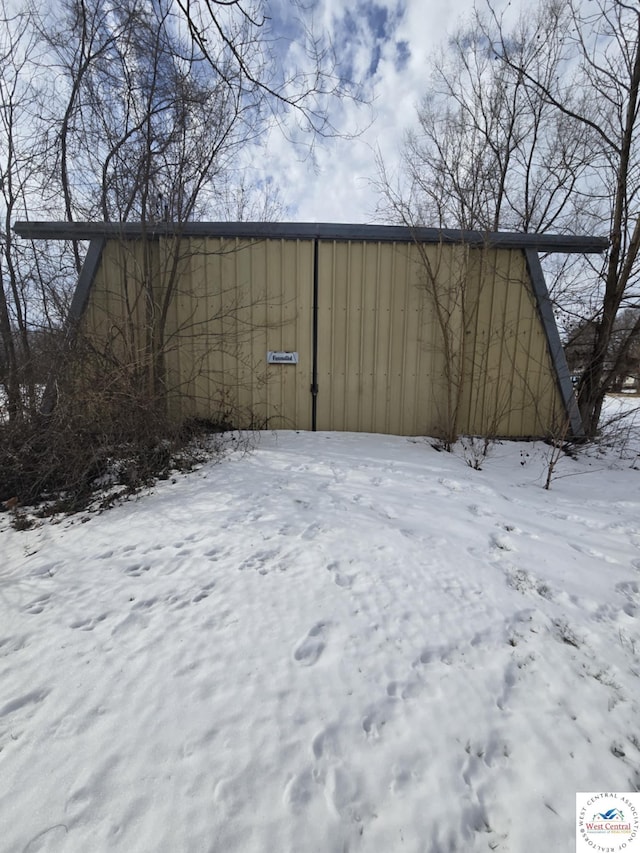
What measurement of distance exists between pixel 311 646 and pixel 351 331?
4703 millimetres

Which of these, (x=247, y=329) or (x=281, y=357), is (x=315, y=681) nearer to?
(x=281, y=357)

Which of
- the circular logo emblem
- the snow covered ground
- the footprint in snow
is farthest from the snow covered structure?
the circular logo emblem

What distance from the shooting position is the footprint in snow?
61.7 inches

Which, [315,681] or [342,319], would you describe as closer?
[315,681]

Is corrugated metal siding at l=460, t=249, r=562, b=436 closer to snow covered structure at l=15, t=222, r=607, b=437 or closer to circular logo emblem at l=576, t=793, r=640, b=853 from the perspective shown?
snow covered structure at l=15, t=222, r=607, b=437

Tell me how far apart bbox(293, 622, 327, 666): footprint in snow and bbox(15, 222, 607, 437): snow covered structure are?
4062 millimetres

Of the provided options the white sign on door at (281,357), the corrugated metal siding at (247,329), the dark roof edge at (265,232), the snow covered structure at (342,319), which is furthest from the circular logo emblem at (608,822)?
the dark roof edge at (265,232)

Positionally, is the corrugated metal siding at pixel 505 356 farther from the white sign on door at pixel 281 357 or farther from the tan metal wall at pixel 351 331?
the white sign on door at pixel 281 357

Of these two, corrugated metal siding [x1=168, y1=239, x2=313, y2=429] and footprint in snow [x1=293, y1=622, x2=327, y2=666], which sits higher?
corrugated metal siding [x1=168, y1=239, x2=313, y2=429]

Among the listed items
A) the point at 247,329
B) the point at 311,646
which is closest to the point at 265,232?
the point at 247,329

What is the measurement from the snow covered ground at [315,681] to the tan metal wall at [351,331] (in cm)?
298

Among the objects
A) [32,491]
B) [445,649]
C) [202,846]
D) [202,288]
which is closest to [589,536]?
[445,649]

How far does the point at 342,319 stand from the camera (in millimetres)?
5547

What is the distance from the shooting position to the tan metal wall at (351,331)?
5391 millimetres
